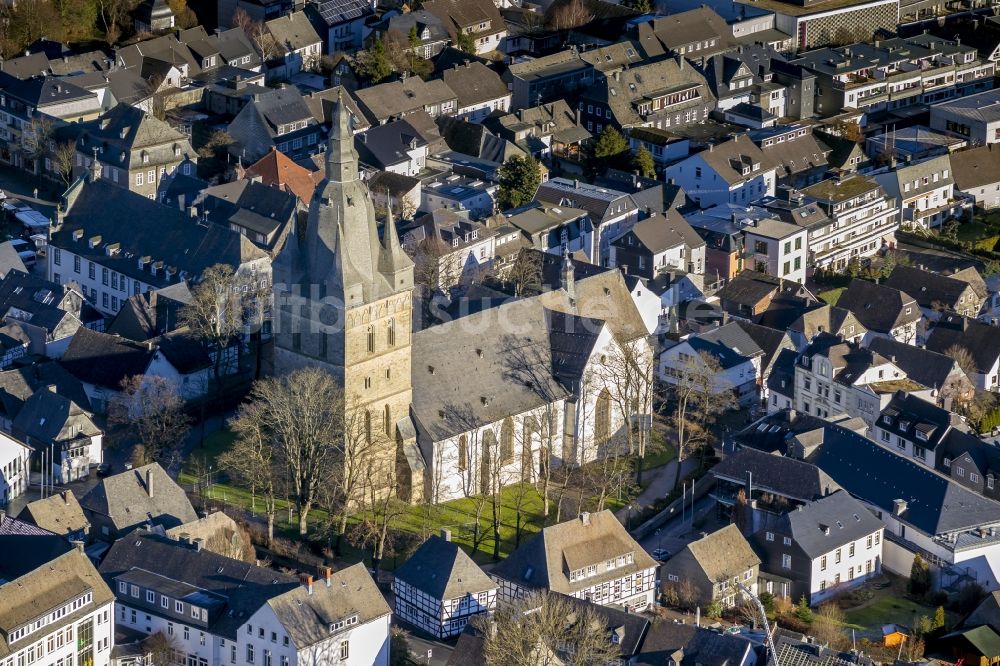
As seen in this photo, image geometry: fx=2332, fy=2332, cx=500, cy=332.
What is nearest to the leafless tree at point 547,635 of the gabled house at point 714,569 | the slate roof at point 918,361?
the gabled house at point 714,569

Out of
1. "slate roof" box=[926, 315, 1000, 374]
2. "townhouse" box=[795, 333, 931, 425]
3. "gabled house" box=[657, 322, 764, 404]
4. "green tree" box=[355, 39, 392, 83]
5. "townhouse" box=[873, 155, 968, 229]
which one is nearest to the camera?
"townhouse" box=[795, 333, 931, 425]

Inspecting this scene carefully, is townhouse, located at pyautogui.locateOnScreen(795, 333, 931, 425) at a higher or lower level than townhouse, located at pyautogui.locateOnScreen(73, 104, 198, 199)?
lower

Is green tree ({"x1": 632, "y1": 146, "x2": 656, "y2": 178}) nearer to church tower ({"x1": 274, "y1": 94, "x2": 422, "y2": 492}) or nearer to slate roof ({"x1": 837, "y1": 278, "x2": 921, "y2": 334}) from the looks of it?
slate roof ({"x1": 837, "y1": 278, "x2": 921, "y2": 334})

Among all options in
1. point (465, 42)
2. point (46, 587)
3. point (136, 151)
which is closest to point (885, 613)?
point (46, 587)

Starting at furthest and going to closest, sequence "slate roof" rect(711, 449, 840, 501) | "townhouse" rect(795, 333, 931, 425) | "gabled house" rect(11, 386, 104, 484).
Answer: "townhouse" rect(795, 333, 931, 425)
"gabled house" rect(11, 386, 104, 484)
"slate roof" rect(711, 449, 840, 501)

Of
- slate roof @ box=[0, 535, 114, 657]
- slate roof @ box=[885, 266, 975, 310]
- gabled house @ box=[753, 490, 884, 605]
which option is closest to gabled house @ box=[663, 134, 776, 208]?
slate roof @ box=[885, 266, 975, 310]

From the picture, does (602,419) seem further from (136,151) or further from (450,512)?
(136,151)

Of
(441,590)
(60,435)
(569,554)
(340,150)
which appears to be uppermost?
(340,150)

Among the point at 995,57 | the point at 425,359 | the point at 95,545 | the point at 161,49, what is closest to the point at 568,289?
the point at 425,359
